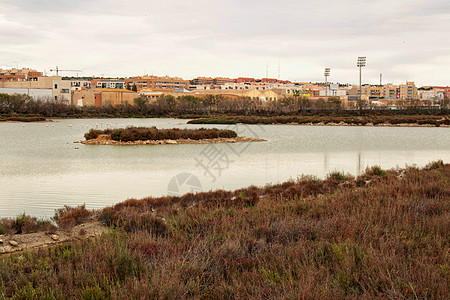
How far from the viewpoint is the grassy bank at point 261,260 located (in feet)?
11.5

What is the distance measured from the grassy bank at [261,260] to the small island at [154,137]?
2147 centimetres

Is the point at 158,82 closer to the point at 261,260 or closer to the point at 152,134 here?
the point at 152,134

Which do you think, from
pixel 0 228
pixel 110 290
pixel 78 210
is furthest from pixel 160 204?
pixel 110 290

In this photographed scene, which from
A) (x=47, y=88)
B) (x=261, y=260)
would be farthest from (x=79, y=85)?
(x=261, y=260)

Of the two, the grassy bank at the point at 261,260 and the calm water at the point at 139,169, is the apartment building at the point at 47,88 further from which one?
the grassy bank at the point at 261,260

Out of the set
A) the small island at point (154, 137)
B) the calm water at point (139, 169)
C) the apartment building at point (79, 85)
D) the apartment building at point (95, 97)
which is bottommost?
the calm water at point (139, 169)

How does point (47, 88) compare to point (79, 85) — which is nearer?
point (47, 88)

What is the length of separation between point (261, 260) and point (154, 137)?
2434cm

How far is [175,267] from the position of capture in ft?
12.9

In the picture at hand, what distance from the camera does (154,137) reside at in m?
28.1

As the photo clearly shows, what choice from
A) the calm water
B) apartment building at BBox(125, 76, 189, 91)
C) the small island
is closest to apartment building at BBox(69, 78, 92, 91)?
apartment building at BBox(125, 76, 189, 91)

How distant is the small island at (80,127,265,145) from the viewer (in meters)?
27.3

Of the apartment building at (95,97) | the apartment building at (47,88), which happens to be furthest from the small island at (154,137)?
the apartment building at (95,97)

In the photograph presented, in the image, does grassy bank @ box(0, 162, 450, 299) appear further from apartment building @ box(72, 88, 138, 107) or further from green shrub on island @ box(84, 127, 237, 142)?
apartment building @ box(72, 88, 138, 107)
